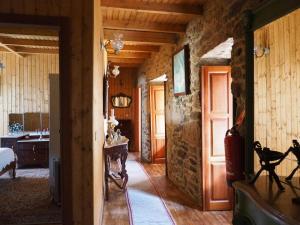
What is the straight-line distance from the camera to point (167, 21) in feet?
15.9

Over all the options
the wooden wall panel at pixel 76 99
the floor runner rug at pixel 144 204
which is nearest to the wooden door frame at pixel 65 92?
the wooden wall panel at pixel 76 99

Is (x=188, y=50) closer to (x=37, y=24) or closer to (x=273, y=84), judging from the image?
(x=273, y=84)

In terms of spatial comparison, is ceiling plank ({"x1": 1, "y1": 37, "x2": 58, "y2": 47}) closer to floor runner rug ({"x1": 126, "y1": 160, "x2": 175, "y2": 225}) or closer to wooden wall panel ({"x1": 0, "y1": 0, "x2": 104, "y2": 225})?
floor runner rug ({"x1": 126, "y1": 160, "x2": 175, "y2": 225})

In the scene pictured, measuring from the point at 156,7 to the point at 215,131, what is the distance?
6.37ft

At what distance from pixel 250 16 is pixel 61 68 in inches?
66.0

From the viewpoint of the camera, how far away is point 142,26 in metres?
4.77

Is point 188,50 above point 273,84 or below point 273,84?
above

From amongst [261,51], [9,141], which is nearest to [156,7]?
[261,51]

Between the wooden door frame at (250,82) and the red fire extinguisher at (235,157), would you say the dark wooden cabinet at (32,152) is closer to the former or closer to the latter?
the red fire extinguisher at (235,157)

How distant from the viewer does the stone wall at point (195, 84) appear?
121 inches

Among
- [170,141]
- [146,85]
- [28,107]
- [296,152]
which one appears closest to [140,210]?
[170,141]

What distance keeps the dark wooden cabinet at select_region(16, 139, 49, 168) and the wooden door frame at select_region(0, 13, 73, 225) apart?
180 inches

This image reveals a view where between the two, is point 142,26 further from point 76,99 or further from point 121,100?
point 121,100

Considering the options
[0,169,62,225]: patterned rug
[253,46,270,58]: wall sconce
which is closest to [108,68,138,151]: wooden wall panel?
[0,169,62,225]: patterned rug
